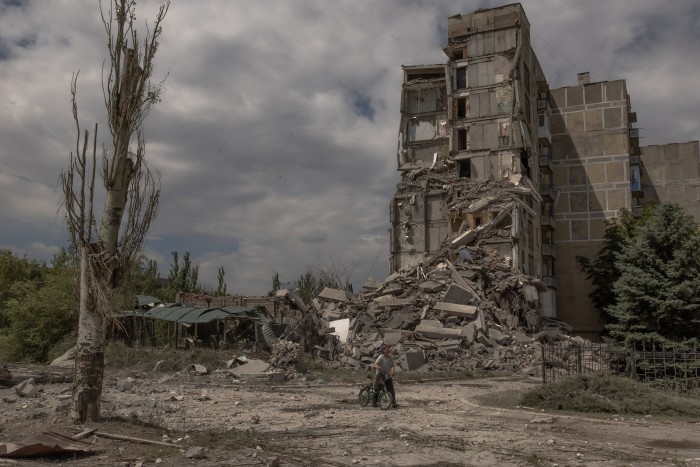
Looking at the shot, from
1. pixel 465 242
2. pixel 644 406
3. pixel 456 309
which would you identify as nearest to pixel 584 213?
pixel 465 242

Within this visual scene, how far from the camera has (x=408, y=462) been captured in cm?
862

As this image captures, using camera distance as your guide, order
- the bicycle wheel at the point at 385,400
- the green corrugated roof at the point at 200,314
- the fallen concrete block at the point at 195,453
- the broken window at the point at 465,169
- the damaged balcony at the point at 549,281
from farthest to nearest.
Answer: the damaged balcony at the point at 549,281 → the broken window at the point at 465,169 → the green corrugated roof at the point at 200,314 → the bicycle wheel at the point at 385,400 → the fallen concrete block at the point at 195,453

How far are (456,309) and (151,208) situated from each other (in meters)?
20.7

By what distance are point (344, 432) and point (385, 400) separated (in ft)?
12.3

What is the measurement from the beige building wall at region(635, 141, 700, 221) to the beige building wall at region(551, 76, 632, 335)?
520 centimetres

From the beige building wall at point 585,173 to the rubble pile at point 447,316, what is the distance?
33.5ft

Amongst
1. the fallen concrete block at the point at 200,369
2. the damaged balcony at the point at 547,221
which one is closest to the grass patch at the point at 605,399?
the fallen concrete block at the point at 200,369

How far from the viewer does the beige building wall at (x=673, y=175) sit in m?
47.8

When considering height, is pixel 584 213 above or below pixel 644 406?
above

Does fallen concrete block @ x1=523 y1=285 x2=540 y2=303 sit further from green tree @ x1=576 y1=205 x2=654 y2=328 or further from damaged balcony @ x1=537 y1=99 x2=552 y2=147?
damaged balcony @ x1=537 y1=99 x2=552 y2=147

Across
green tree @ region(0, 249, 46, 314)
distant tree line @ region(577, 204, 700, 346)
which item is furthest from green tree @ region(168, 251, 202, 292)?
Result: distant tree line @ region(577, 204, 700, 346)

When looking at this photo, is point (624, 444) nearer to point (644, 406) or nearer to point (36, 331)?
point (644, 406)

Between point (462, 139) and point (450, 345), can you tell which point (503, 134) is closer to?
point (462, 139)

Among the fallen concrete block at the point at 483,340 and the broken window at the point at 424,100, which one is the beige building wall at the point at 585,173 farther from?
the fallen concrete block at the point at 483,340
